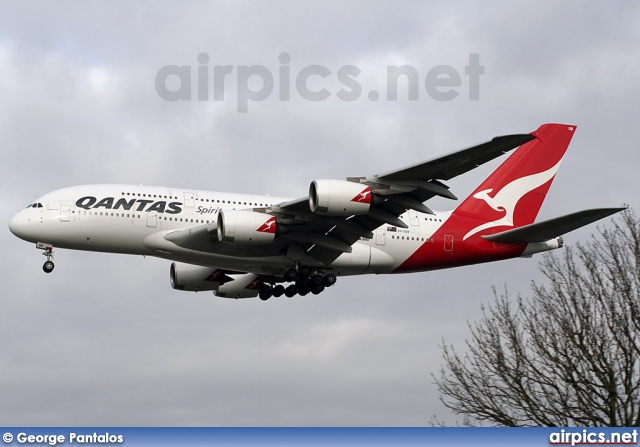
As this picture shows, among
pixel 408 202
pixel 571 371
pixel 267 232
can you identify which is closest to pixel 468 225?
pixel 408 202

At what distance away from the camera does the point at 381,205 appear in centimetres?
3762

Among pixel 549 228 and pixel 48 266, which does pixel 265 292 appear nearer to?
pixel 48 266

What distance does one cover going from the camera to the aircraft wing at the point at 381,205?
33.9 meters

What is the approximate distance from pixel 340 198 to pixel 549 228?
912 centimetres

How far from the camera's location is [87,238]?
38031 millimetres

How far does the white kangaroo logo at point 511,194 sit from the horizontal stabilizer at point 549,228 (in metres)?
1.61

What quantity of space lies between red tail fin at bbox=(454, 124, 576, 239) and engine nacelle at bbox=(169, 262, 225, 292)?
38.4 feet

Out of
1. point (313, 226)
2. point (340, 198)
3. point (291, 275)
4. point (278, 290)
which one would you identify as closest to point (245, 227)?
point (313, 226)

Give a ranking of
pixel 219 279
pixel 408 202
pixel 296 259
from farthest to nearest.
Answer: pixel 219 279 < pixel 296 259 < pixel 408 202

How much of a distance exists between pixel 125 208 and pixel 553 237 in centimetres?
1702

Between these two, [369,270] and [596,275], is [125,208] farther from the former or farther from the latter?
[596,275]

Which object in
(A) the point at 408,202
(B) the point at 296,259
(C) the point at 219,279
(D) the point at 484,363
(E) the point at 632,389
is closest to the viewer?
(E) the point at 632,389

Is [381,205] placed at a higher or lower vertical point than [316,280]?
higher

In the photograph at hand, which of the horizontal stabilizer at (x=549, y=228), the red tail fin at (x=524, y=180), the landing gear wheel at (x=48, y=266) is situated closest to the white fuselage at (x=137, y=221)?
the landing gear wheel at (x=48, y=266)
